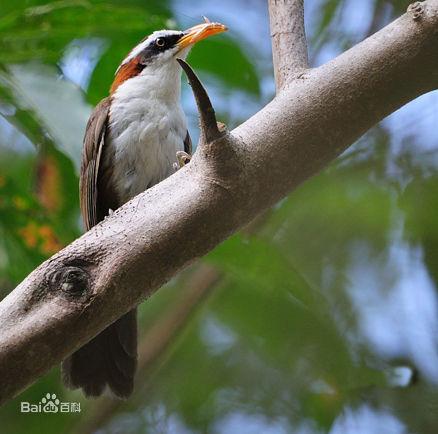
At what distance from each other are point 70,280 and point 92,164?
202 cm

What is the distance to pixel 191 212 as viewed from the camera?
2.04 metres

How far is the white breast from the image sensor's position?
12.9ft

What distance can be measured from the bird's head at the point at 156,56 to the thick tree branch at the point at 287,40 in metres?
1.23

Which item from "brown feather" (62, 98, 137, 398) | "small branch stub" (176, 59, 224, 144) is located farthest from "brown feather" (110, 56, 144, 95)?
"small branch stub" (176, 59, 224, 144)

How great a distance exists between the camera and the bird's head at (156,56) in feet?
13.4

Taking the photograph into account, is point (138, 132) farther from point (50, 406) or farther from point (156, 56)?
point (50, 406)

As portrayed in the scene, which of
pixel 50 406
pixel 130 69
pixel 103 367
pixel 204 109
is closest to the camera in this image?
pixel 204 109

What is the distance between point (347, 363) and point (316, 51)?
1.64m

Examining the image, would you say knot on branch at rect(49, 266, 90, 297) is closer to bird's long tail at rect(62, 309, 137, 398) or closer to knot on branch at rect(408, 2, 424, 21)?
knot on branch at rect(408, 2, 424, 21)

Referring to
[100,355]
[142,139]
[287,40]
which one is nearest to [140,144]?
[142,139]

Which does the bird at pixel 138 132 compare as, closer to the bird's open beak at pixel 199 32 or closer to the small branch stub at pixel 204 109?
the bird's open beak at pixel 199 32

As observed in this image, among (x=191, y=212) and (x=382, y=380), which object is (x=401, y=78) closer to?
(x=191, y=212)

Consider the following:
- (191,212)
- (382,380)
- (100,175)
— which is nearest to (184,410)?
(382,380)

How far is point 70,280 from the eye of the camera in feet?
6.55
